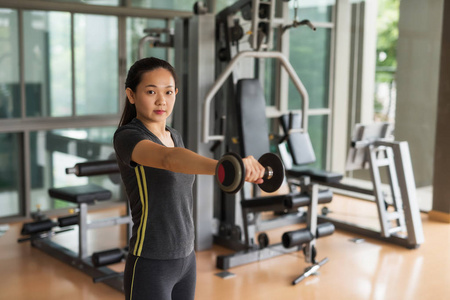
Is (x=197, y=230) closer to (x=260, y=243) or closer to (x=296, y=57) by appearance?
(x=260, y=243)

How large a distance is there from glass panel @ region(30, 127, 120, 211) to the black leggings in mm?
3191

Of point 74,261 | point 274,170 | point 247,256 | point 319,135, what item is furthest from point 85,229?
point 319,135

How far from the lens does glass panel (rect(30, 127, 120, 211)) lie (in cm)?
452

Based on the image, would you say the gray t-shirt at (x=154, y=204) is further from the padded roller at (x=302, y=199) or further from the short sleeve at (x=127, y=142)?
the padded roller at (x=302, y=199)

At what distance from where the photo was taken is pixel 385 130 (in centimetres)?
406

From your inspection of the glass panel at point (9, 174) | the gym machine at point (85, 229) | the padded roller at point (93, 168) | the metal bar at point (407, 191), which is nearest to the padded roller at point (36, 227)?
the gym machine at point (85, 229)

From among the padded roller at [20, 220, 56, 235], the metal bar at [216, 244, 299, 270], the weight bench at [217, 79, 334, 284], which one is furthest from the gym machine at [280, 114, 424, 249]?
the padded roller at [20, 220, 56, 235]

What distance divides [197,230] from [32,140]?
1.65 meters

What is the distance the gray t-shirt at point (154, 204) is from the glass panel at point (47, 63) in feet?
11.0

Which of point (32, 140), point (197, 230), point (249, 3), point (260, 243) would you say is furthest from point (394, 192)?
point (32, 140)

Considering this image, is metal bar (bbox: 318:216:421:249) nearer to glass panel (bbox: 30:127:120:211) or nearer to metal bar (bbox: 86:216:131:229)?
metal bar (bbox: 86:216:131:229)

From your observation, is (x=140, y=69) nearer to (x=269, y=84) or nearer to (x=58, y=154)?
(x=58, y=154)

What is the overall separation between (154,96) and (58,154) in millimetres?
3531

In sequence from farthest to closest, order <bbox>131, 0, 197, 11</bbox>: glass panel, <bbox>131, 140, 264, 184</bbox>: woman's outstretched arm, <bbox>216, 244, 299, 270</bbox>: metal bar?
<bbox>131, 0, 197, 11</bbox>: glass panel < <bbox>216, 244, 299, 270</bbox>: metal bar < <bbox>131, 140, 264, 184</bbox>: woman's outstretched arm
